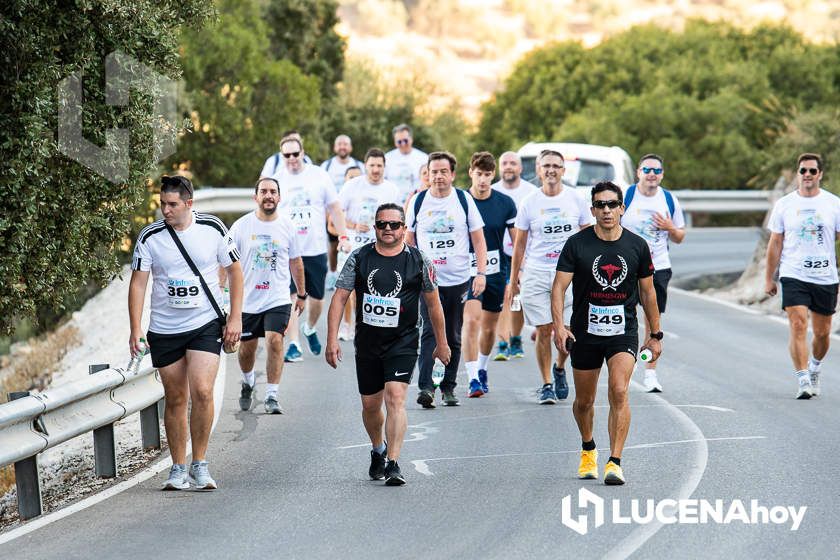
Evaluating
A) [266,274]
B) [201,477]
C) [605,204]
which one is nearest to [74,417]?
[201,477]

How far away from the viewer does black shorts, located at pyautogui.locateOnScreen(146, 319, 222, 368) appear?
979 cm

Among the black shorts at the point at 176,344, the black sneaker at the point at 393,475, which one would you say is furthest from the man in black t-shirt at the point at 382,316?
the black shorts at the point at 176,344

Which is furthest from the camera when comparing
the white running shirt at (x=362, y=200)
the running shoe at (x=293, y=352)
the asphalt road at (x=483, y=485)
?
the white running shirt at (x=362, y=200)

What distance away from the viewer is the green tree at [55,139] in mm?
10703

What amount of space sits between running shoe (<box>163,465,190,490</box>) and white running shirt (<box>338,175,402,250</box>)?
7.73 m

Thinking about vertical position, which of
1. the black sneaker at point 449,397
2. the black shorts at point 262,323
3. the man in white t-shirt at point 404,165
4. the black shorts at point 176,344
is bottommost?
the black sneaker at point 449,397

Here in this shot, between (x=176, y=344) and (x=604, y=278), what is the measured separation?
9.12 ft

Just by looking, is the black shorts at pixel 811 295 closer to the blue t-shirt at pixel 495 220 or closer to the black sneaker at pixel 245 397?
the blue t-shirt at pixel 495 220

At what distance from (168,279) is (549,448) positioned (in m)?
3.15

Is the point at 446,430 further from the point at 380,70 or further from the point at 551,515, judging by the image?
the point at 380,70

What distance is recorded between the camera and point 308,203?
53.8 ft

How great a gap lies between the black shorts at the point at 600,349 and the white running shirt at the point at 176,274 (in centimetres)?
237

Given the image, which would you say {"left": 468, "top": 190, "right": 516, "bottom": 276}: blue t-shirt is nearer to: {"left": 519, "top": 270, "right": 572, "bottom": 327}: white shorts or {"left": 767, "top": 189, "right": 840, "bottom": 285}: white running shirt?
{"left": 519, "top": 270, "right": 572, "bottom": 327}: white shorts

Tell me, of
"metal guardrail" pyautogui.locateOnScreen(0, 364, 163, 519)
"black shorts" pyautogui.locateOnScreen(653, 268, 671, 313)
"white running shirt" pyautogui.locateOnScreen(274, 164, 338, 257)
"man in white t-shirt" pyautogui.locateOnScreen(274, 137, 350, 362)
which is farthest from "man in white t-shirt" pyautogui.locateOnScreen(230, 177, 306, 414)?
"black shorts" pyautogui.locateOnScreen(653, 268, 671, 313)
